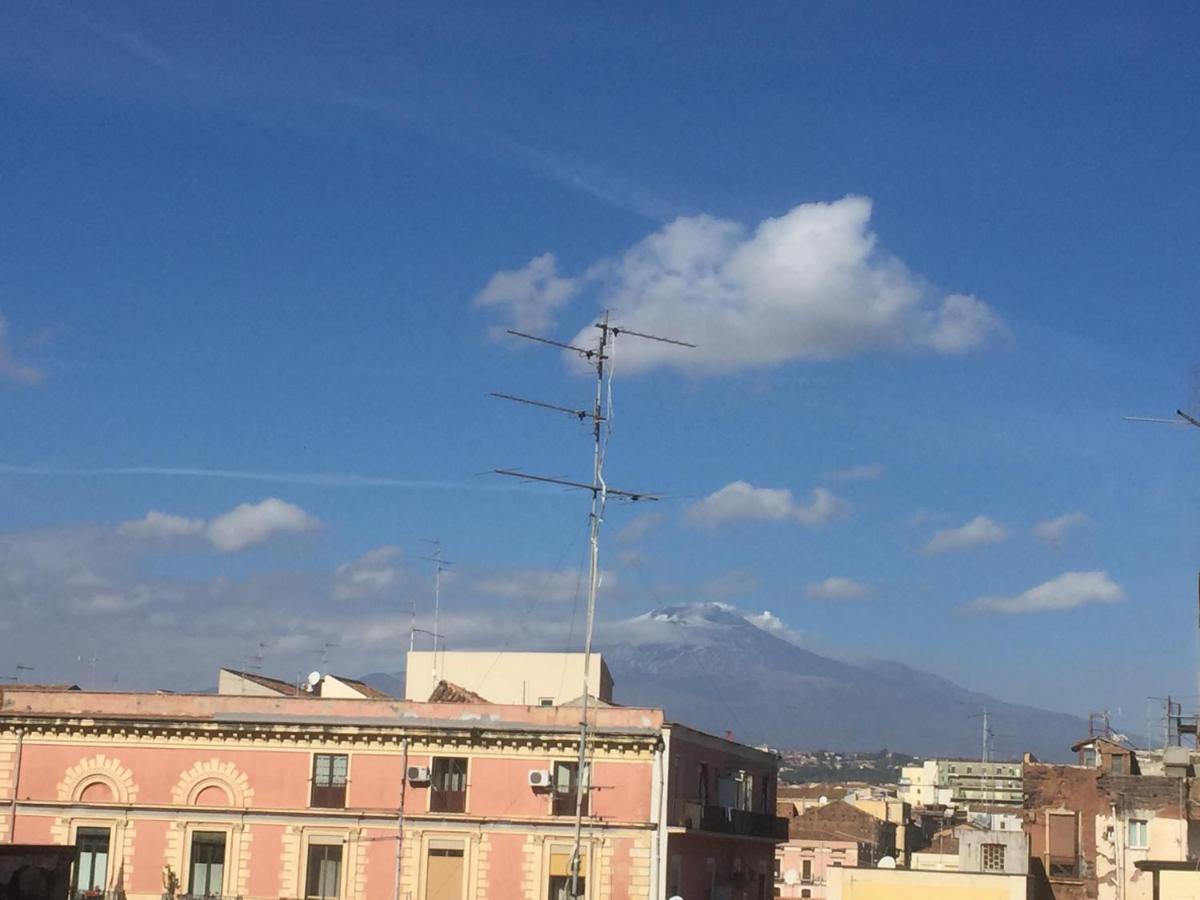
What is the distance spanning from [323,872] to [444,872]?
3818mm

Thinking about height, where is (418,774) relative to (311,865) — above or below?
above

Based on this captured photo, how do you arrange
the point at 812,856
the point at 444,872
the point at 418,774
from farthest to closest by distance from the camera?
1. the point at 812,856
2. the point at 418,774
3. the point at 444,872

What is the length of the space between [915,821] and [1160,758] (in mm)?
70798

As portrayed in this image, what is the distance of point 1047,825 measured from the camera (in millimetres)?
63031

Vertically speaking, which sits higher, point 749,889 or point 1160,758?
point 1160,758

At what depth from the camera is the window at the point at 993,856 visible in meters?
56.9

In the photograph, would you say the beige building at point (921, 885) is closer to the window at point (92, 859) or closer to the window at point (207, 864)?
the window at point (207, 864)

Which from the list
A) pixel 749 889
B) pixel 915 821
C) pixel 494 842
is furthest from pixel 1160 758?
pixel 915 821

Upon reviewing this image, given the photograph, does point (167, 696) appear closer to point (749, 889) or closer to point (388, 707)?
point (388, 707)

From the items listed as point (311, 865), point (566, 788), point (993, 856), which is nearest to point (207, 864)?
point (311, 865)

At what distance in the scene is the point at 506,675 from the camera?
66.9 m

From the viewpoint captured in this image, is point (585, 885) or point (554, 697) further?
point (554, 697)

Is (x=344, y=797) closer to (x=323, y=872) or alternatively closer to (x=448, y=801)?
(x=323, y=872)

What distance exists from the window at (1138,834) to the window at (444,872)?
954 inches
